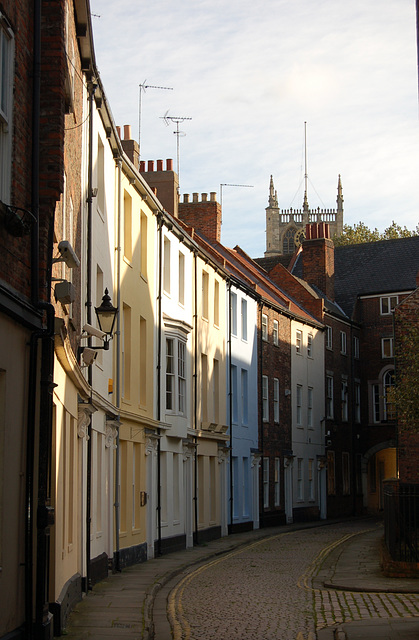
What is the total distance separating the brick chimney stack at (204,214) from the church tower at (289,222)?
246ft

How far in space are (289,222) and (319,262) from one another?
6870cm

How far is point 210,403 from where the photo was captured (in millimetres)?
30891

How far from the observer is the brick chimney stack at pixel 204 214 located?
124ft

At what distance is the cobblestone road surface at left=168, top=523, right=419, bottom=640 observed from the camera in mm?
11891

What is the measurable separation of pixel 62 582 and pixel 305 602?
4408mm

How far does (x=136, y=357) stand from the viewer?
73.3 ft

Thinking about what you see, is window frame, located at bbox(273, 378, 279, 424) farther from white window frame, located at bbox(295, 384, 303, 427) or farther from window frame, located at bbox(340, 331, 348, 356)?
window frame, located at bbox(340, 331, 348, 356)

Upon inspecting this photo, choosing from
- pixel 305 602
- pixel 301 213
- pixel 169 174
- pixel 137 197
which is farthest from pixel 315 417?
pixel 301 213

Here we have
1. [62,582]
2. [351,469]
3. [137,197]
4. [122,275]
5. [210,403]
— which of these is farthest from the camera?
[351,469]

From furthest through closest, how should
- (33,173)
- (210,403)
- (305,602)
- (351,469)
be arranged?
(351,469), (210,403), (305,602), (33,173)

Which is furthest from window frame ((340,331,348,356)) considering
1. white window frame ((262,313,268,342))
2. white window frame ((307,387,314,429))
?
white window frame ((262,313,268,342))

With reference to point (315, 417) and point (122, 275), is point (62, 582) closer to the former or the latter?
point (122, 275)

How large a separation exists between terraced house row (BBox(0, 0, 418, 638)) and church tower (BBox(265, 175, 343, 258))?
191 ft

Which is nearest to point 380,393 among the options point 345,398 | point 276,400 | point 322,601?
point 345,398
